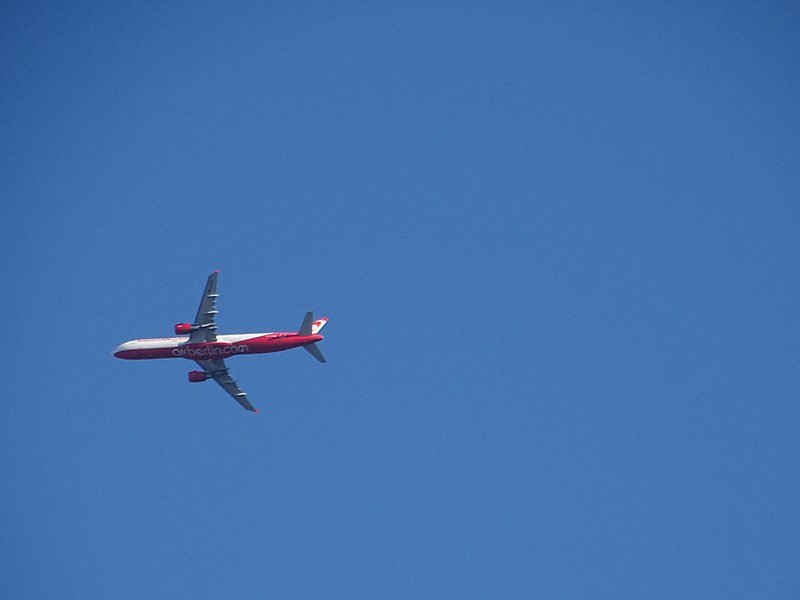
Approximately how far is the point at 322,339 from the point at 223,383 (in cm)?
1714

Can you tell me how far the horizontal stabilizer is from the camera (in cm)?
9438

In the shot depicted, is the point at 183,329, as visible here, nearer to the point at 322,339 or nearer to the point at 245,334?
the point at 245,334

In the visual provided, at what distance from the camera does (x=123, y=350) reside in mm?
100688

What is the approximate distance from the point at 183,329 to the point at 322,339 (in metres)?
13.6

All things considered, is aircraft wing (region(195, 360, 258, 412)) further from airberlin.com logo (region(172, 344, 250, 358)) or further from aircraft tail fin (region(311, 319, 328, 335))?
aircraft tail fin (region(311, 319, 328, 335))

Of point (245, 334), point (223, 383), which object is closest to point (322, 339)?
point (245, 334)

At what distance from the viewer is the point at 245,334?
9850 centimetres

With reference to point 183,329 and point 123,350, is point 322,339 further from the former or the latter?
point 123,350

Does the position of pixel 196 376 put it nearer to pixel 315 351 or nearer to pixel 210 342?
pixel 210 342

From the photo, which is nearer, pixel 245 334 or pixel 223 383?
pixel 245 334

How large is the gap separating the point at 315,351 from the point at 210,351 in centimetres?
1122

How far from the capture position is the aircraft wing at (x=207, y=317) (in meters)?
96.4

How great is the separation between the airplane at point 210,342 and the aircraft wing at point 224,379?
25.7 inches

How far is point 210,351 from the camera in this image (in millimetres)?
99062
